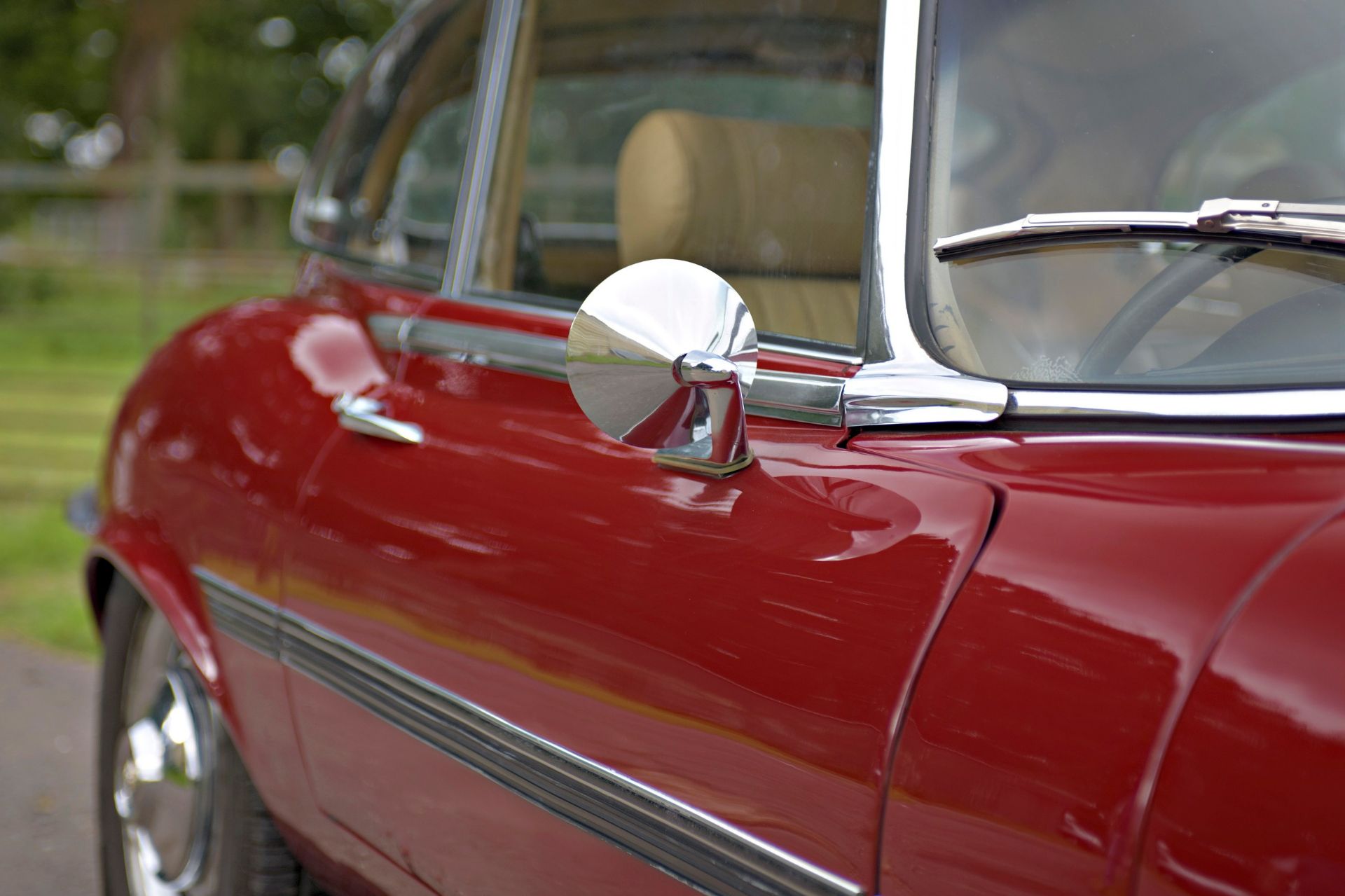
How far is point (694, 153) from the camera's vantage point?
202 centimetres

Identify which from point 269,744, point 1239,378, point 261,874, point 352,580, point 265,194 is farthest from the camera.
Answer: point 265,194

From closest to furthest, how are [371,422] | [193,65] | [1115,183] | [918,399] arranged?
[918,399]
[1115,183]
[371,422]
[193,65]

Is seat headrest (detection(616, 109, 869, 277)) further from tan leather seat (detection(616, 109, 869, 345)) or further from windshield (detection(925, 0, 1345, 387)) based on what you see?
windshield (detection(925, 0, 1345, 387))

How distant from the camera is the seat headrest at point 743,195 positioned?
5.48ft

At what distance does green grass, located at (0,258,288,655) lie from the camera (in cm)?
575

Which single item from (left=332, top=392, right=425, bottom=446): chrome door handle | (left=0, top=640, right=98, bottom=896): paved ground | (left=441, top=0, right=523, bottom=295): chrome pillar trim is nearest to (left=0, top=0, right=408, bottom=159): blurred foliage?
(left=0, top=640, right=98, bottom=896): paved ground

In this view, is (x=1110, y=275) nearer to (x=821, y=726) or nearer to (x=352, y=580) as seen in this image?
(x=821, y=726)

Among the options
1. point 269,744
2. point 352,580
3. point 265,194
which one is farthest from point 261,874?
point 265,194

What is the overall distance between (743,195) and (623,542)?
640mm

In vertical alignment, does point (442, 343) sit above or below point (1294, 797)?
above

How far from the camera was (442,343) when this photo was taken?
6.86 ft

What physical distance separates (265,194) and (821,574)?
924 centimetres

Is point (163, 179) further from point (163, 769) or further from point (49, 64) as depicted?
point (49, 64)

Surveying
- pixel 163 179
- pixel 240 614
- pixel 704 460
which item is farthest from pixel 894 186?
pixel 163 179
